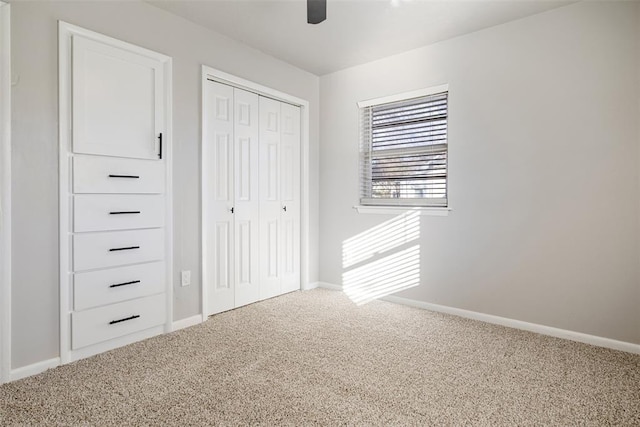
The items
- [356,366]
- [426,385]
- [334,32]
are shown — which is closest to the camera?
[426,385]

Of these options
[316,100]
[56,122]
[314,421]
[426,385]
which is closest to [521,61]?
[316,100]

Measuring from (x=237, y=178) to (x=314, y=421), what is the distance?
225 cm

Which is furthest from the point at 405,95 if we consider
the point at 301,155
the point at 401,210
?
the point at 301,155

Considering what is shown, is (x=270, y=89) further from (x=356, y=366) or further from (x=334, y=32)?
(x=356, y=366)

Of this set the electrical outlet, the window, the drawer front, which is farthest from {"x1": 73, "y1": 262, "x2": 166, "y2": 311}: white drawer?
the window

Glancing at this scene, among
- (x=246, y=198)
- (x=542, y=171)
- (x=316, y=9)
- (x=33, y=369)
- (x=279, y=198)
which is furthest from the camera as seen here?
(x=279, y=198)

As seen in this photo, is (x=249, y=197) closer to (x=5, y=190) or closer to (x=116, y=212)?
(x=116, y=212)

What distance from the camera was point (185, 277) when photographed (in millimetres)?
2887

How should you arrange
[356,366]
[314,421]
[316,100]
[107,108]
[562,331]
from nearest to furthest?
[314,421] → [356,366] → [107,108] → [562,331] → [316,100]

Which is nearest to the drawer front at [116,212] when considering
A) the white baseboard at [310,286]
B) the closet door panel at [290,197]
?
the closet door panel at [290,197]

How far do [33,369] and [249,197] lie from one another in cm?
199

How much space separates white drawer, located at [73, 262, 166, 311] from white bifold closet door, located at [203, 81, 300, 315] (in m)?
0.46

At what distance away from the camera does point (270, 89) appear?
3553 mm

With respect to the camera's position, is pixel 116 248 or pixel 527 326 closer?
pixel 116 248
